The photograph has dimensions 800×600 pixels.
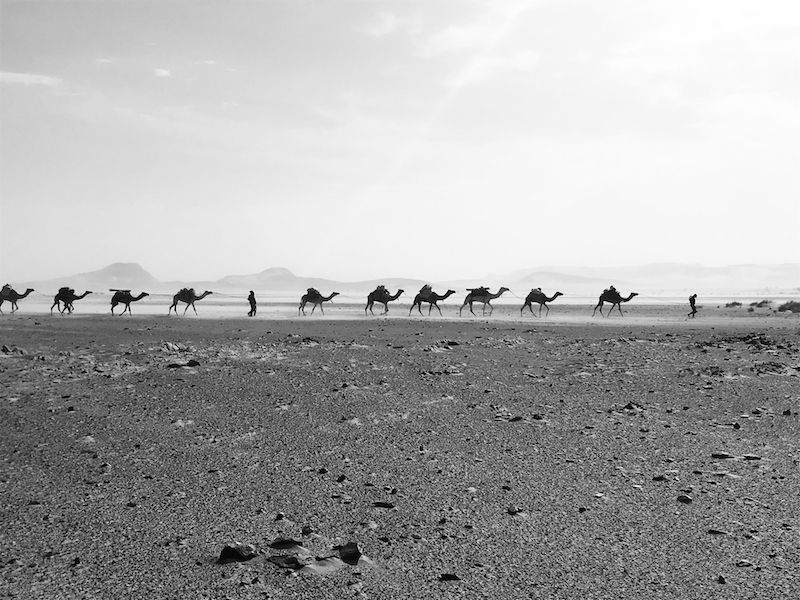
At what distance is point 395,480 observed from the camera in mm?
5758

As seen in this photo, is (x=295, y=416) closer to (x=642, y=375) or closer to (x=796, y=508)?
(x=796, y=508)

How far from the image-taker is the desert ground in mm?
3955

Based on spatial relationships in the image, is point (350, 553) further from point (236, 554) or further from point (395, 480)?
point (395, 480)

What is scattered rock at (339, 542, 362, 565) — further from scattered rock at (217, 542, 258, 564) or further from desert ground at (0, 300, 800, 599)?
scattered rock at (217, 542, 258, 564)

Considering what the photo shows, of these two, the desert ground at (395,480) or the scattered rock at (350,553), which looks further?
the scattered rock at (350,553)

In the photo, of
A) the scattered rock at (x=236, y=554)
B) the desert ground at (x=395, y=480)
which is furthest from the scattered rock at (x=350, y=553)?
the scattered rock at (x=236, y=554)

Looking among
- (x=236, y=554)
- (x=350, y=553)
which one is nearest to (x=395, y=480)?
(x=350, y=553)

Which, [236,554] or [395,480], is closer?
[236,554]

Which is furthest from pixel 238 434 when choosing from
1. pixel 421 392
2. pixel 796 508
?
pixel 796 508

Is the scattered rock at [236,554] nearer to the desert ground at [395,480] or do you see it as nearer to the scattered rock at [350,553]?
the desert ground at [395,480]

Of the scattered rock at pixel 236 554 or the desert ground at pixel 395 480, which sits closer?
the desert ground at pixel 395 480

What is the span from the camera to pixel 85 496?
5266mm

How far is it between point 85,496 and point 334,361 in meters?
6.86

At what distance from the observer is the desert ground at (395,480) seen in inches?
156
